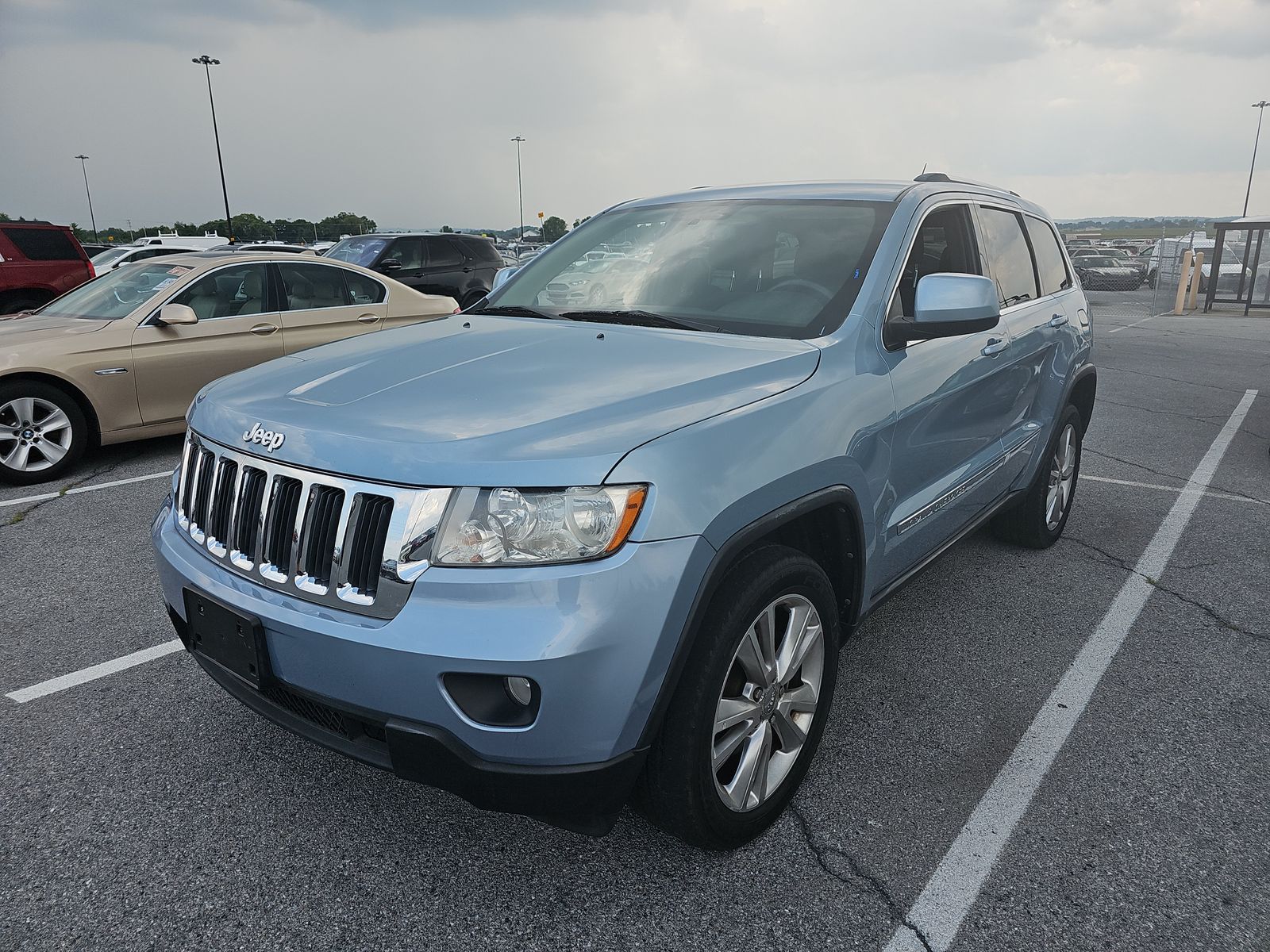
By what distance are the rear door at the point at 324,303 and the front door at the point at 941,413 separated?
5.35m

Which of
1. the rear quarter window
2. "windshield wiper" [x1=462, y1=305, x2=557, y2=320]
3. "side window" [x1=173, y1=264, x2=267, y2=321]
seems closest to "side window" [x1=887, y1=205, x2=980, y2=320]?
"windshield wiper" [x1=462, y1=305, x2=557, y2=320]

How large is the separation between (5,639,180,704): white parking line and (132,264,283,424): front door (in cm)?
358

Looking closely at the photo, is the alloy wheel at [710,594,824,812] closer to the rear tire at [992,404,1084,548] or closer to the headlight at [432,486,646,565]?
the headlight at [432,486,646,565]

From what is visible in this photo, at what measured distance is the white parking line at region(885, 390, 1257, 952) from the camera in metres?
2.21

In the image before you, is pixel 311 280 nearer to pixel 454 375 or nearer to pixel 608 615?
pixel 454 375

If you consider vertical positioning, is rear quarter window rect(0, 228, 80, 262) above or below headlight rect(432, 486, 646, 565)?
above

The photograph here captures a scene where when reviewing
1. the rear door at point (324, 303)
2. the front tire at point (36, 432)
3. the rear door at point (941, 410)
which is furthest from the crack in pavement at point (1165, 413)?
the front tire at point (36, 432)

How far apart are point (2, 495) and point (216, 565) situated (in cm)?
480

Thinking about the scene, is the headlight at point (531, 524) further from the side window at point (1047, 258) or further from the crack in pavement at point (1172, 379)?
the crack in pavement at point (1172, 379)

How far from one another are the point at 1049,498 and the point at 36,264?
12.5 m

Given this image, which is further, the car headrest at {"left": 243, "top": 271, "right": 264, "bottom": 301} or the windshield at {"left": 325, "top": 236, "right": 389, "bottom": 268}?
the windshield at {"left": 325, "top": 236, "right": 389, "bottom": 268}

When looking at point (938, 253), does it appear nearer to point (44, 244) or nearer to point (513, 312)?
point (513, 312)

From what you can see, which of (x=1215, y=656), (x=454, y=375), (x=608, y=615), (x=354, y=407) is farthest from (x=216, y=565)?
(x=1215, y=656)

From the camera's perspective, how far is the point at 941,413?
316 cm
